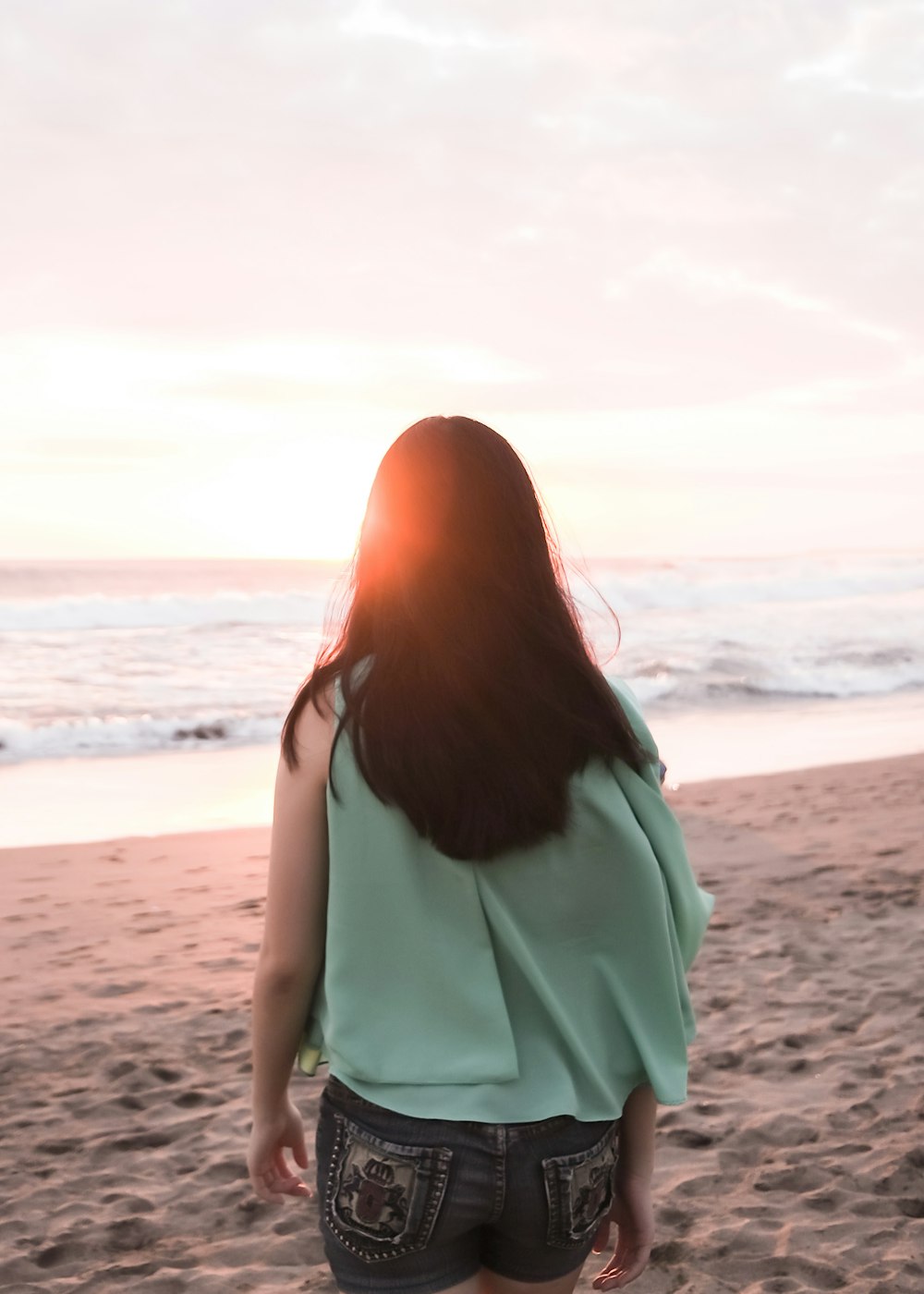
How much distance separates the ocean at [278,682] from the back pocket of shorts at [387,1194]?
0.74 m

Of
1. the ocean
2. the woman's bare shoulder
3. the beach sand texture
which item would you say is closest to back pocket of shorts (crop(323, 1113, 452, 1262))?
the woman's bare shoulder

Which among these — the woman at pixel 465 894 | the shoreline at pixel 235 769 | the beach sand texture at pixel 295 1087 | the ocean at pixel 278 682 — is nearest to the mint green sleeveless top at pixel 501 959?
the woman at pixel 465 894

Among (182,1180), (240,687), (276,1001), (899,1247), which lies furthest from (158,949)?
(240,687)

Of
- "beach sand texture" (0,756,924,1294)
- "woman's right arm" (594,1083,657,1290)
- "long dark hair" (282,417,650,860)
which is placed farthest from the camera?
"beach sand texture" (0,756,924,1294)

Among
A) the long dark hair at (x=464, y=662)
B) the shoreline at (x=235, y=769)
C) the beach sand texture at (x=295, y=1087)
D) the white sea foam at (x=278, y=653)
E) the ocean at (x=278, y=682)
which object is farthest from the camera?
the white sea foam at (x=278, y=653)

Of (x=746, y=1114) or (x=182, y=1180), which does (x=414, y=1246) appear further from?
(x=746, y=1114)

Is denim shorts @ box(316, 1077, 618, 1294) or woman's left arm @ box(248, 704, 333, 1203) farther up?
woman's left arm @ box(248, 704, 333, 1203)

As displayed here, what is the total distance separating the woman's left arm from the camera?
4.75ft

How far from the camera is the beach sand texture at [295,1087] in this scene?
10.4 ft

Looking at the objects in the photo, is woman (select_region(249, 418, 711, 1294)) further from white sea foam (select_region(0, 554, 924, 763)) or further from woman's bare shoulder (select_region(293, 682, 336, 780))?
white sea foam (select_region(0, 554, 924, 763))

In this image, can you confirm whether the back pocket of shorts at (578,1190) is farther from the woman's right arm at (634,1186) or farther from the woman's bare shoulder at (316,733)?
the woman's bare shoulder at (316,733)

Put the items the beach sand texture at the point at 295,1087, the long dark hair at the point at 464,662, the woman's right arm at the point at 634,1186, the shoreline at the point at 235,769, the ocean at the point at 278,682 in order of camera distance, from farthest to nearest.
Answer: the ocean at the point at 278,682 < the shoreline at the point at 235,769 < the beach sand texture at the point at 295,1087 < the woman's right arm at the point at 634,1186 < the long dark hair at the point at 464,662

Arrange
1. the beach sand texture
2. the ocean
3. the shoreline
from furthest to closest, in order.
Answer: the ocean < the shoreline < the beach sand texture

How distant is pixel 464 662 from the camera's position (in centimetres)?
143
